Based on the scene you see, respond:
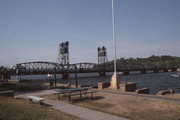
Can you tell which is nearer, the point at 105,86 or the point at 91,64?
the point at 105,86

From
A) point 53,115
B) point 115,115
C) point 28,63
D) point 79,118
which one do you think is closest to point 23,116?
point 53,115

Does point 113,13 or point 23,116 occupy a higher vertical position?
point 113,13

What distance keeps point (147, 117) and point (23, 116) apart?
5628mm

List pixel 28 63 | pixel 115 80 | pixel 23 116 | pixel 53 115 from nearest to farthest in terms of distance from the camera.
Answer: pixel 23 116 → pixel 53 115 → pixel 115 80 → pixel 28 63

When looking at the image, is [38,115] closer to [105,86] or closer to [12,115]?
[12,115]

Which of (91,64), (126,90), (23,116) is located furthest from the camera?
(91,64)

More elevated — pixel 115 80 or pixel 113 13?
pixel 113 13

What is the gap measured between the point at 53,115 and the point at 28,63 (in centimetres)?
11171

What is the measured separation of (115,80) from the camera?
63.9 feet

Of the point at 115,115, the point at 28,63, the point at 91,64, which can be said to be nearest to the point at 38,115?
the point at 115,115

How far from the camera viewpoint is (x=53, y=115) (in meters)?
9.05

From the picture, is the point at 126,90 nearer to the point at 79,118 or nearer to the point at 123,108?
the point at 123,108

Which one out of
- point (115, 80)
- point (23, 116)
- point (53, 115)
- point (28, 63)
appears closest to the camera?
point (23, 116)

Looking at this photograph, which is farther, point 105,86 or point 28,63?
point 28,63
